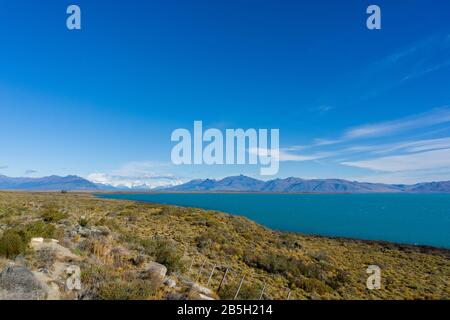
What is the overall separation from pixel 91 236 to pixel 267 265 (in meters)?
13.0

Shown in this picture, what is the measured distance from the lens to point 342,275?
868 inches

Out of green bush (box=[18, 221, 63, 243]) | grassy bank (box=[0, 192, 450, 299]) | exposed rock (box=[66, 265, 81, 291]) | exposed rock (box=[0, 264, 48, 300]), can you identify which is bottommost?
grassy bank (box=[0, 192, 450, 299])

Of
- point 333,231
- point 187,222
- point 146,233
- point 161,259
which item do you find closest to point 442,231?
point 333,231

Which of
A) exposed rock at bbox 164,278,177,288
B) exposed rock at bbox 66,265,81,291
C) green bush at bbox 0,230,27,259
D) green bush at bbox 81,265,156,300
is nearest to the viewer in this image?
green bush at bbox 81,265,156,300

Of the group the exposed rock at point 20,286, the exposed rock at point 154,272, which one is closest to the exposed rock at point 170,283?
the exposed rock at point 154,272

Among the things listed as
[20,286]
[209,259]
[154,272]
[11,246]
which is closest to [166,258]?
[154,272]

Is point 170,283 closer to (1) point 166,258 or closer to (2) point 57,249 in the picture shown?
(1) point 166,258

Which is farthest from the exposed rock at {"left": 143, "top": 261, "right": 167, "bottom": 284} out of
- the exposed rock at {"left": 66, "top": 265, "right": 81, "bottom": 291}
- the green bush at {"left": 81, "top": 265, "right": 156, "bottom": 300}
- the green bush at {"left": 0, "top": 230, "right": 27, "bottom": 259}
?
the green bush at {"left": 0, "top": 230, "right": 27, "bottom": 259}

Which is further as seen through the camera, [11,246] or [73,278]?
[11,246]

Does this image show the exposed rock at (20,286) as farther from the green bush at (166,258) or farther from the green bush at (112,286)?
the green bush at (166,258)

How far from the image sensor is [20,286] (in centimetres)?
730

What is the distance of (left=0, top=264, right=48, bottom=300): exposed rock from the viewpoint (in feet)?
23.1

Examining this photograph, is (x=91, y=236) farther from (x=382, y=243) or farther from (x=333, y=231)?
(x=333, y=231)

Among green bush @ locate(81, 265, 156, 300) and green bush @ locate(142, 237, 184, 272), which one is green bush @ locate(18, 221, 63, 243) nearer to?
green bush @ locate(81, 265, 156, 300)
